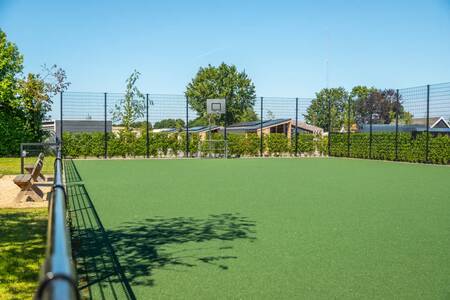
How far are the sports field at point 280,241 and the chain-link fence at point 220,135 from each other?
11002 mm

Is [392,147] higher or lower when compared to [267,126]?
lower

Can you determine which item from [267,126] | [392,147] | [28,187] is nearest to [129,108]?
[392,147]

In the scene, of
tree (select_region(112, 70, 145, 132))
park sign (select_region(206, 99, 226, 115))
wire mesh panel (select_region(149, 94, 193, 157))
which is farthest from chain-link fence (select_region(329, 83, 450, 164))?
tree (select_region(112, 70, 145, 132))

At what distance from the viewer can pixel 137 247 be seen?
199 inches

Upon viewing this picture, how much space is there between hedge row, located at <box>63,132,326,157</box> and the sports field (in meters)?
12.8

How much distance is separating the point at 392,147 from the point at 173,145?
10945 millimetres

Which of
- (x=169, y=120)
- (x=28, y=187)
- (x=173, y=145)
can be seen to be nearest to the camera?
(x=28, y=187)

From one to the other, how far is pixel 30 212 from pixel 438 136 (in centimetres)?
1707

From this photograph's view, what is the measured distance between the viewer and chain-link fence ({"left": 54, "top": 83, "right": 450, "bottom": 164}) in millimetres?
20188

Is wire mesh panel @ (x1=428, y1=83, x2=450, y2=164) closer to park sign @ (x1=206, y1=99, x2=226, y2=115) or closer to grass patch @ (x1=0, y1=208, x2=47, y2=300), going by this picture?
park sign @ (x1=206, y1=99, x2=226, y2=115)

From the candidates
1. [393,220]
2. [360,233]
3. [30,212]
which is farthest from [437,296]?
[30,212]

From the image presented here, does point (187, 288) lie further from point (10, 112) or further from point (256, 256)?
point (10, 112)

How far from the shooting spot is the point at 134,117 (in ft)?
84.3

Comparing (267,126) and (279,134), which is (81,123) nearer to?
(279,134)
